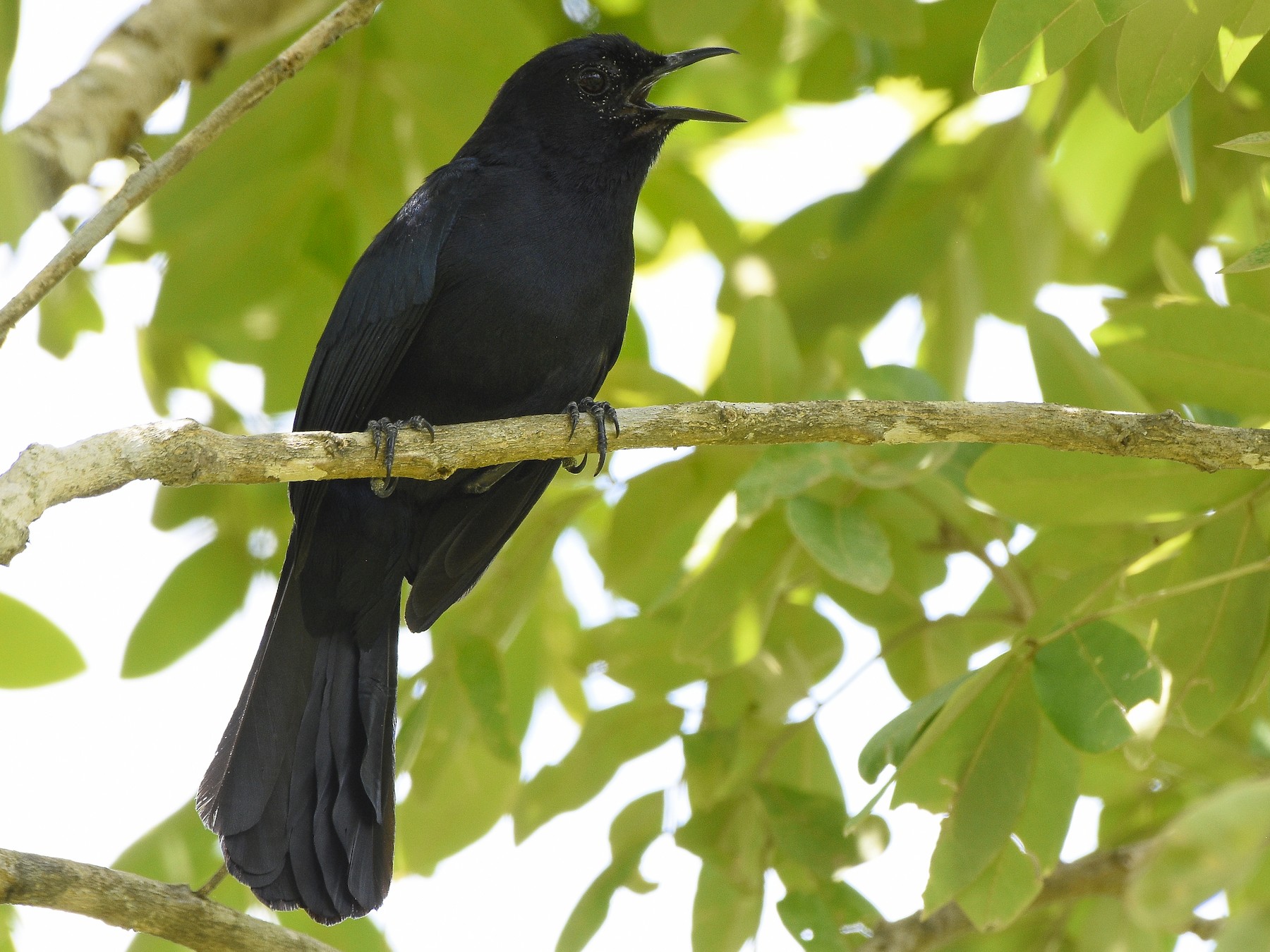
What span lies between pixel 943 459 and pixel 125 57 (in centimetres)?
213

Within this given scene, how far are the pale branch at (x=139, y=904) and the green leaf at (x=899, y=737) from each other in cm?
108

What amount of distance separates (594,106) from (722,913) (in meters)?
2.49

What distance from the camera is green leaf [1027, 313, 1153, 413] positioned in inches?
109

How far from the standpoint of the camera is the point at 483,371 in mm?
3562

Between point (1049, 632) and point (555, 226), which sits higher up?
point (555, 226)

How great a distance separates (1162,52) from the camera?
2.17 m

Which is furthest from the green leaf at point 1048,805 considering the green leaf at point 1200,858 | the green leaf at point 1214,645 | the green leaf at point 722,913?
the green leaf at point 1200,858

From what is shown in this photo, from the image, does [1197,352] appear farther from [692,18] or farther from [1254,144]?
[692,18]

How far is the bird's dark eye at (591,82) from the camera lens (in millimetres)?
4102

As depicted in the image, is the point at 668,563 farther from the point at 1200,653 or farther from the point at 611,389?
the point at 1200,653

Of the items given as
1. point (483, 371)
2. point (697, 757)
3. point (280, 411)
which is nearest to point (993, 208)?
point (483, 371)

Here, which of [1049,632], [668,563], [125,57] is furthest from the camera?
[668,563]

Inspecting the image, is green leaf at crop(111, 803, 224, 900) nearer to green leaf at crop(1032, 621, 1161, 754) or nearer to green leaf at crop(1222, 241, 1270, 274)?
green leaf at crop(1032, 621, 1161, 754)

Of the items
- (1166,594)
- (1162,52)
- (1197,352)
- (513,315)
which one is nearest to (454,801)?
(513,315)
